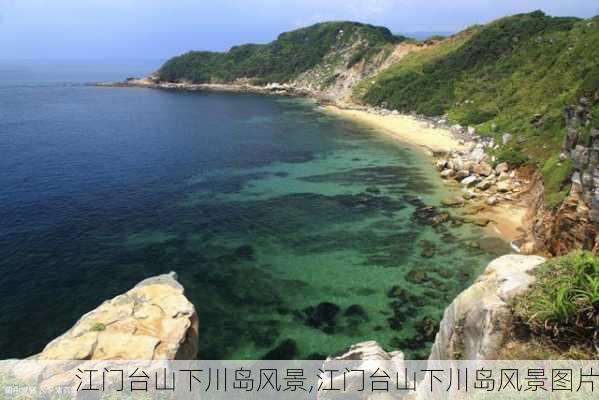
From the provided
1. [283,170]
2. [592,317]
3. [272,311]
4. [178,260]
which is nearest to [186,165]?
[283,170]

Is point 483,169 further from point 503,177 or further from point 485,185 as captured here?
point 485,185

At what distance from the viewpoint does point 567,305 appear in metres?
11.3

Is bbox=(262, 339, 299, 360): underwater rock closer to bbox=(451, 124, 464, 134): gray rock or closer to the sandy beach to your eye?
the sandy beach

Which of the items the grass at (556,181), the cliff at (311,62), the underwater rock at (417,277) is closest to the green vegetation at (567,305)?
the underwater rock at (417,277)

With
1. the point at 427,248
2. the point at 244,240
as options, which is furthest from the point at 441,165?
the point at 244,240

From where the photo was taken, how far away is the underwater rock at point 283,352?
2419 cm

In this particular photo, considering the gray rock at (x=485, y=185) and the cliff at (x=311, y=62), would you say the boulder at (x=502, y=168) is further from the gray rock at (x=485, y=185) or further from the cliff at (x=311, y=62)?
the cliff at (x=311, y=62)

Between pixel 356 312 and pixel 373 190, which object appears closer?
pixel 356 312

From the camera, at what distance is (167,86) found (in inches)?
7446

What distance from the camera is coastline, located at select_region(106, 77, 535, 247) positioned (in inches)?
1602

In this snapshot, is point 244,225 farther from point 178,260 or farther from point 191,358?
point 191,358

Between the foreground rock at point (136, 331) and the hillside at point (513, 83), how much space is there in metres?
32.2

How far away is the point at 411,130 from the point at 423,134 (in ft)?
15.3

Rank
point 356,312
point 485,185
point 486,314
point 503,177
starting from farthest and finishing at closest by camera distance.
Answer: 1. point 503,177
2. point 485,185
3. point 356,312
4. point 486,314
